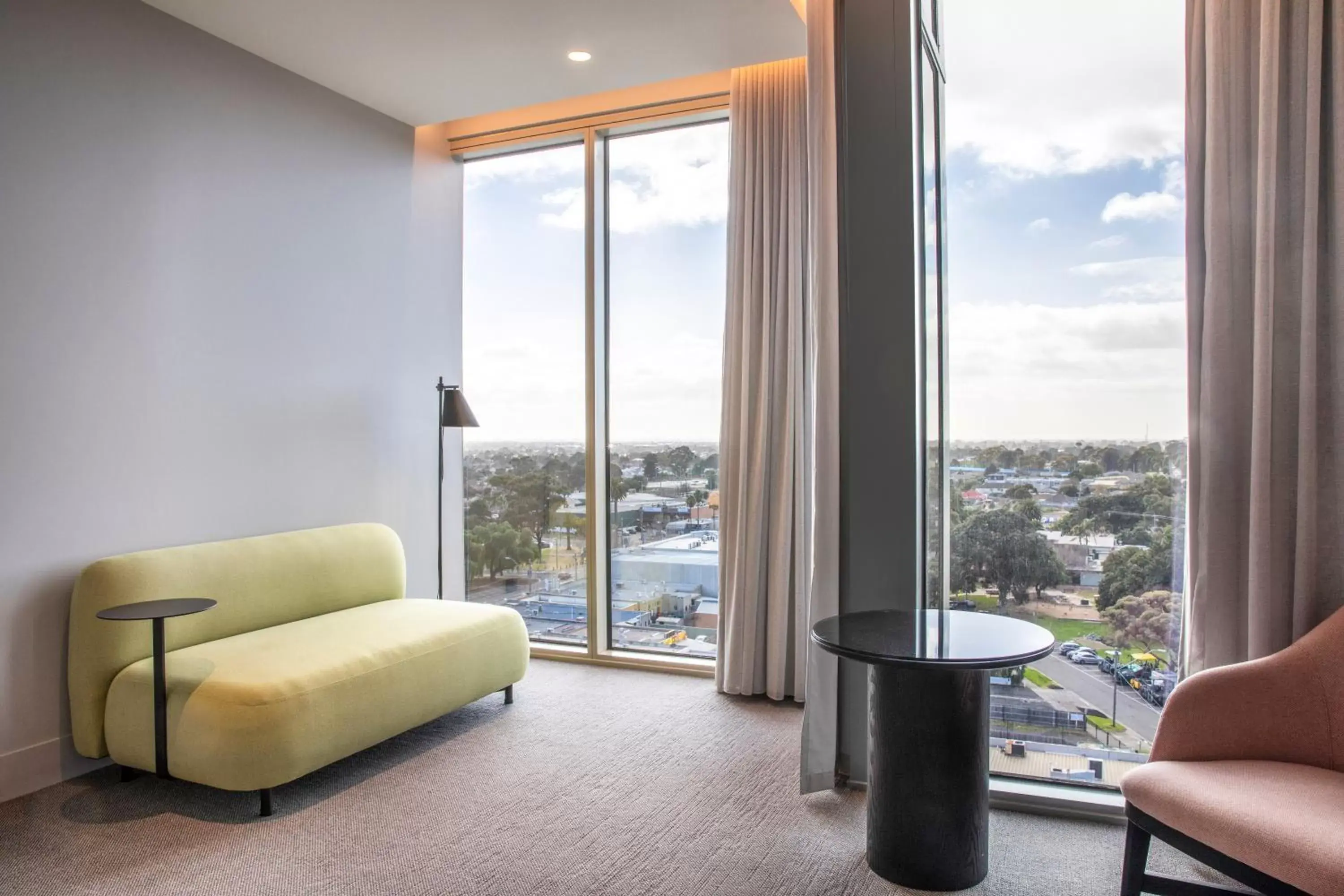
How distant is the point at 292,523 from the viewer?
12.7ft

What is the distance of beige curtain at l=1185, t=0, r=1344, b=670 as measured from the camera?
7.48ft

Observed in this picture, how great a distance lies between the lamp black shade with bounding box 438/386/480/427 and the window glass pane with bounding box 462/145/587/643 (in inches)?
15.7

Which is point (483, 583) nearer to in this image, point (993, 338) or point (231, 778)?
point (231, 778)

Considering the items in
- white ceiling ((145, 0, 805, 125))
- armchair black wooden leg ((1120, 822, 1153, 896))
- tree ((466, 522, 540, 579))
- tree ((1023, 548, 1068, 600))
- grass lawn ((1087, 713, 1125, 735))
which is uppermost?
white ceiling ((145, 0, 805, 125))

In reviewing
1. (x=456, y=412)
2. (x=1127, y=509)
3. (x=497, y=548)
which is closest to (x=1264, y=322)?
(x=1127, y=509)

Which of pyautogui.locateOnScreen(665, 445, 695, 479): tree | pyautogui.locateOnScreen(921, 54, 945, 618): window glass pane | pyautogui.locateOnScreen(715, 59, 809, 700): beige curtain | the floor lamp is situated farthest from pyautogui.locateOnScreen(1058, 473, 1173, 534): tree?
the floor lamp

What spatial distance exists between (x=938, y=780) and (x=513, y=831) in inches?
50.1

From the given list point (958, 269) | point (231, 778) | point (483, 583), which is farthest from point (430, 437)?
point (958, 269)

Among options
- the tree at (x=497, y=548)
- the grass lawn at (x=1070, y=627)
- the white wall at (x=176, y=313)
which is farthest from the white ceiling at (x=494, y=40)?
the grass lawn at (x=1070, y=627)

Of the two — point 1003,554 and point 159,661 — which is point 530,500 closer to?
point 159,661

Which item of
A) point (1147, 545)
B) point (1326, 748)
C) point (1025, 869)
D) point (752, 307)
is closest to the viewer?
point (1326, 748)

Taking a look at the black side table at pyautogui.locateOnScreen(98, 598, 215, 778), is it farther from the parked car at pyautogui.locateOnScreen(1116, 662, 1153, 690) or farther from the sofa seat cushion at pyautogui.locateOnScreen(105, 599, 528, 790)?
the parked car at pyautogui.locateOnScreen(1116, 662, 1153, 690)

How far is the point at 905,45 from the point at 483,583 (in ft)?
11.6

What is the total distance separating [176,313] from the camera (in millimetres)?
3371
